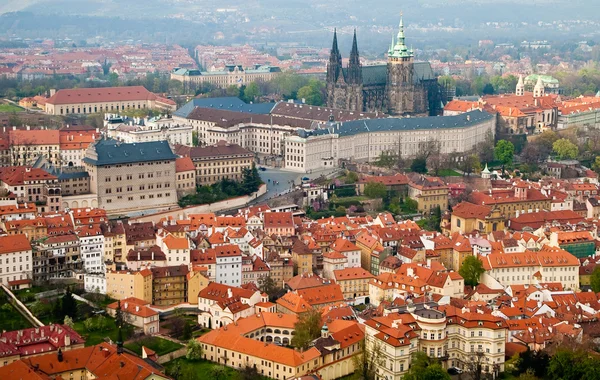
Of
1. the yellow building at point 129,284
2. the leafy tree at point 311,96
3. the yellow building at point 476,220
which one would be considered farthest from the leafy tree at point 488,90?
the yellow building at point 129,284

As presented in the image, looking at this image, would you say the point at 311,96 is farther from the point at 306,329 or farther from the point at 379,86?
the point at 306,329

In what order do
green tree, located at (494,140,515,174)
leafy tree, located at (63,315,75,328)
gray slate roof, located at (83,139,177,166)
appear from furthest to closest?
green tree, located at (494,140,515,174)
gray slate roof, located at (83,139,177,166)
leafy tree, located at (63,315,75,328)

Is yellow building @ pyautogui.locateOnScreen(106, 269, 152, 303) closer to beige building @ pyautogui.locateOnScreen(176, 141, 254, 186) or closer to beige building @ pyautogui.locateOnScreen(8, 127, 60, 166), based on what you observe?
beige building @ pyautogui.locateOnScreen(176, 141, 254, 186)

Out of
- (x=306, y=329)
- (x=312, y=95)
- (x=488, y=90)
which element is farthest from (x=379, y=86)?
(x=306, y=329)

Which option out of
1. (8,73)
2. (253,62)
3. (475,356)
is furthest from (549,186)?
(253,62)

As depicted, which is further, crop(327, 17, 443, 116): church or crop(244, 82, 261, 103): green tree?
crop(244, 82, 261, 103): green tree

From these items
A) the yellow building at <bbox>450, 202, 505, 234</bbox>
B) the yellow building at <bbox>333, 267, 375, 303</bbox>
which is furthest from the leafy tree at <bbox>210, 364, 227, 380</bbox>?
the yellow building at <bbox>450, 202, 505, 234</bbox>
